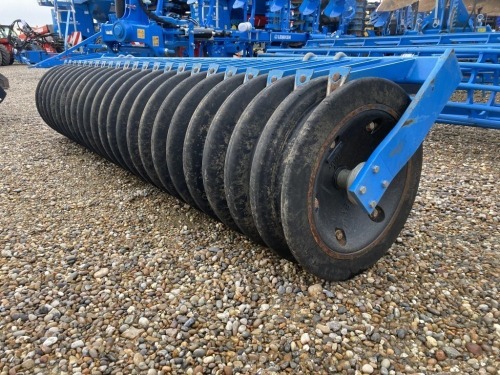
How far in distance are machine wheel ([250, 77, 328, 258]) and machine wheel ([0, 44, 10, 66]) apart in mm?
19239

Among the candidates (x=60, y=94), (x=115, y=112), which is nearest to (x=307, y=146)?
(x=115, y=112)

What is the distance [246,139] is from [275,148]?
19 centimetres

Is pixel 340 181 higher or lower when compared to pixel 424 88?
lower

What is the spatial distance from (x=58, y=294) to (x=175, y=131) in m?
1.04

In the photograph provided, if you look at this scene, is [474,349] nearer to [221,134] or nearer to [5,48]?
[221,134]

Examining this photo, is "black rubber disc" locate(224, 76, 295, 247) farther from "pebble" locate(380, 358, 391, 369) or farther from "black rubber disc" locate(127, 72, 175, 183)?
"black rubber disc" locate(127, 72, 175, 183)

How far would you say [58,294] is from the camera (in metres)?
1.98

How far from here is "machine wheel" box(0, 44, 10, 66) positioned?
1714cm

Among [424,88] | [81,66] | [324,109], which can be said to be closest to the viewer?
[324,109]

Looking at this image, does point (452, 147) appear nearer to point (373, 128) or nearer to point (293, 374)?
point (373, 128)

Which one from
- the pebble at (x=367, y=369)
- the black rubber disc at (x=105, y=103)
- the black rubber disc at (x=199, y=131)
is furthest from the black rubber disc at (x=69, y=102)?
the pebble at (x=367, y=369)

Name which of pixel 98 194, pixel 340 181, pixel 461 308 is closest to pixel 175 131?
pixel 340 181

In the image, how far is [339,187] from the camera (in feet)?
6.32

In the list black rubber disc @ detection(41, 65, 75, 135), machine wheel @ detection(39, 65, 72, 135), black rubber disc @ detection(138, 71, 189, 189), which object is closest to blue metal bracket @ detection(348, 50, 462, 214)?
black rubber disc @ detection(138, 71, 189, 189)
